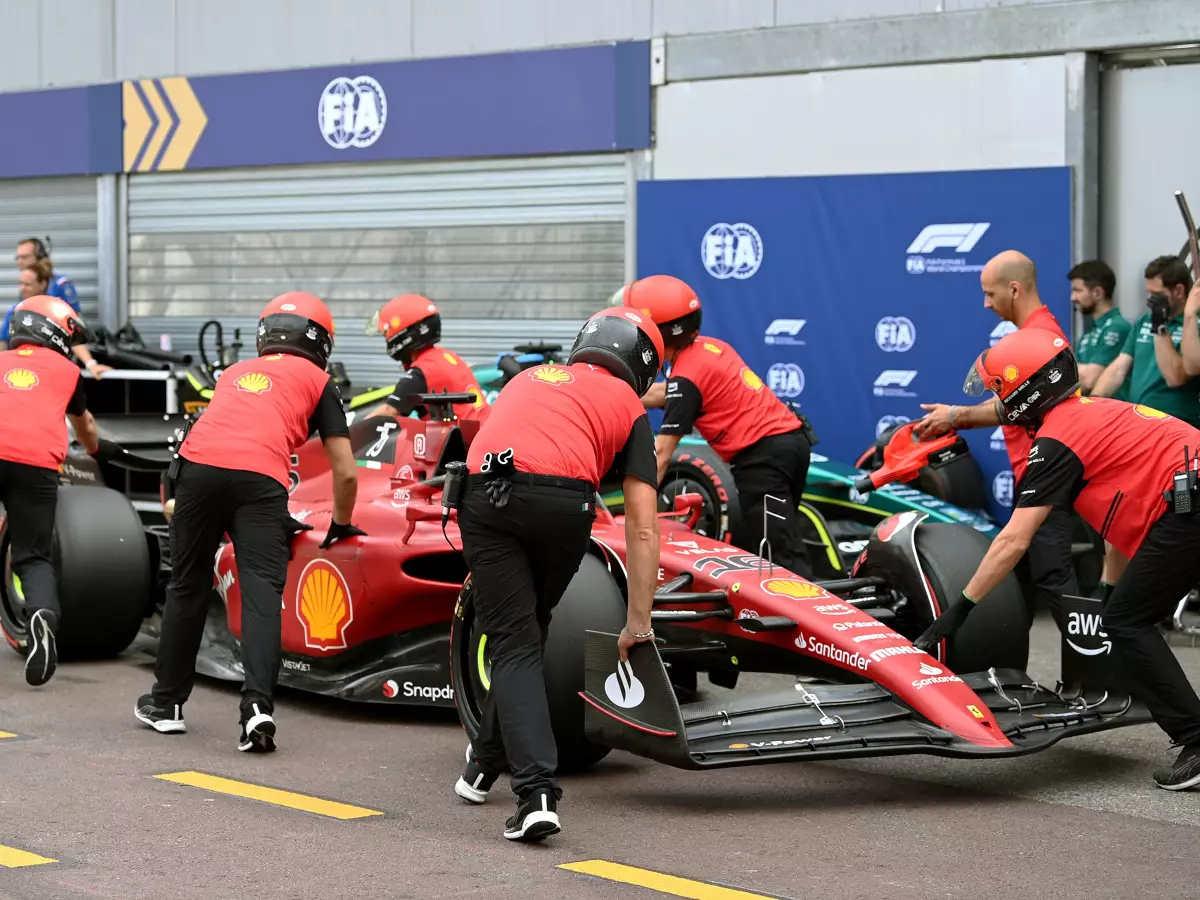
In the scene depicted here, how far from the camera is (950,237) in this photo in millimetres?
12633

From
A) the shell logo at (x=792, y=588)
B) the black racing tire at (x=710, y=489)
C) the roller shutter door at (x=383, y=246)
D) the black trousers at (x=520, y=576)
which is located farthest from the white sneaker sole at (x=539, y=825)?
the roller shutter door at (x=383, y=246)

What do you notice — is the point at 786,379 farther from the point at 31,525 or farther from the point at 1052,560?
the point at 31,525

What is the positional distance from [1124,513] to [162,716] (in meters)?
3.86

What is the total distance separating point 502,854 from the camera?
230 inches

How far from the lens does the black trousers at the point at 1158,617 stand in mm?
6738

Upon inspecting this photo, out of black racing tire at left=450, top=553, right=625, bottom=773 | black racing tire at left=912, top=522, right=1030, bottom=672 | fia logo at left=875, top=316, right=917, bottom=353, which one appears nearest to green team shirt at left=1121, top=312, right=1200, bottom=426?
fia logo at left=875, top=316, right=917, bottom=353

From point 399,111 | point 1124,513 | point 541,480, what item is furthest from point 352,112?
point 541,480

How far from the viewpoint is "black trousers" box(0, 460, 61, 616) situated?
28.8 feet

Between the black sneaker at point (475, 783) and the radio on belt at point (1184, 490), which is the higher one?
the radio on belt at point (1184, 490)

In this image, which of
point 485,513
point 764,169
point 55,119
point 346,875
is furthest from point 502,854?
point 55,119

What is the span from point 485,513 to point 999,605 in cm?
245

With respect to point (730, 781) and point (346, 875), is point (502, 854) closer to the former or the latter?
point (346, 875)

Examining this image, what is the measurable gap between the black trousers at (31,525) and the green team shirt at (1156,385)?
5.70 m

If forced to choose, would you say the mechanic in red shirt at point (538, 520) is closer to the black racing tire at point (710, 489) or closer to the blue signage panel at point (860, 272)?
the black racing tire at point (710, 489)
